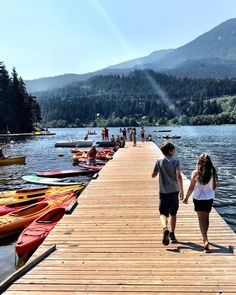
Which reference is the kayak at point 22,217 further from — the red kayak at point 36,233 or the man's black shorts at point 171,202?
the man's black shorts at point 171,202

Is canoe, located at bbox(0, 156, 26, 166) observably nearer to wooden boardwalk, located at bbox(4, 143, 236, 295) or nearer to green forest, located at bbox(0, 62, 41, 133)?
wooden boardwalk, located at bbox(4, 143, 236, 295)

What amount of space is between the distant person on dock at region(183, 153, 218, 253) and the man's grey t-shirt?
0.64 m

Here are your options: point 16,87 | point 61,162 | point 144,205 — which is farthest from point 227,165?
point 16,87

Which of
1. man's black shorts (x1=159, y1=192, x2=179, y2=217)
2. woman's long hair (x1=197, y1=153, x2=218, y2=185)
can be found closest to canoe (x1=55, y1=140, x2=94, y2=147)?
man's black shorts (x1=159, y1=192, x2=179, y2=217)

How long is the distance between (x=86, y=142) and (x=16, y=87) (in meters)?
54.2

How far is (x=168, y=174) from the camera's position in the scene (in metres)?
8.93

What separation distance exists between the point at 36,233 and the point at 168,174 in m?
4.67

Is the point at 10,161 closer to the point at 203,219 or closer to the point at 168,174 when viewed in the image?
the point at 168,174

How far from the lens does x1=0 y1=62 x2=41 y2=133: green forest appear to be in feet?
343

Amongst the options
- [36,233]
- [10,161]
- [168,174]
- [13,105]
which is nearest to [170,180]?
[168,174]

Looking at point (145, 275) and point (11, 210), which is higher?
point (145, 275)

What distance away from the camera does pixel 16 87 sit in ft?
351

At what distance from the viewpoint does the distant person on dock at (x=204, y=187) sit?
8.16 meters

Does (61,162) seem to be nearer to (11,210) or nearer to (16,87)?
(11,210)
